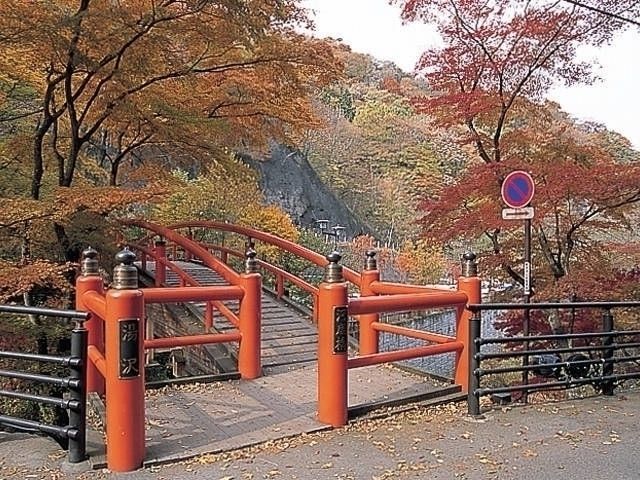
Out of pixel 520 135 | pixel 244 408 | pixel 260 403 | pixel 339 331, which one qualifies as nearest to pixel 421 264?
pixel 520 135

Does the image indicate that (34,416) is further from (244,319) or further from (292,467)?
(292,467)

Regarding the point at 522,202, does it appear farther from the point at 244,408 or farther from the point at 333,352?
the point at 244,408

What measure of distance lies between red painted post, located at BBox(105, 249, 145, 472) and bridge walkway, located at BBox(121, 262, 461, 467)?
141 mm

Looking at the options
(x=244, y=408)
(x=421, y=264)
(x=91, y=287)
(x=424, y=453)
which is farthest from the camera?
(x=421, y=264)

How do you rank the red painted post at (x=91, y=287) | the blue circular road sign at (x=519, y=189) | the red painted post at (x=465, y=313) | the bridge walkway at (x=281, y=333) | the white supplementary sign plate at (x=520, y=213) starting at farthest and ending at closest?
the bridge walkway at (x=281, y=333), the blue circular road sign at (x=519, y=189), the white supplementary sign plate at (x=520, y=213), the red painted post at (x=465, y=313), the red painted post at (x=91, y=287)

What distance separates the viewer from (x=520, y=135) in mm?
8367

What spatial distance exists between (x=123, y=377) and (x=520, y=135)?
6776mm

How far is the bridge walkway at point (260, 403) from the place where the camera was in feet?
12.6

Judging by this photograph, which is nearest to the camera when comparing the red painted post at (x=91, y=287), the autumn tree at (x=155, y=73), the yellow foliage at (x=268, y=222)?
the red painted post at (x=91, y=287)

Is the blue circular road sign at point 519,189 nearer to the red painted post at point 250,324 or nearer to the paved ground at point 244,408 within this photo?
the paved ground at point 244,408

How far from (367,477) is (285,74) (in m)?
5.29

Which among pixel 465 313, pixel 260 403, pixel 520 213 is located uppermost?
pixel 520 213

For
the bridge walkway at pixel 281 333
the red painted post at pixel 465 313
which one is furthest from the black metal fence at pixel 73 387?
the red painted post at pixel 465 313

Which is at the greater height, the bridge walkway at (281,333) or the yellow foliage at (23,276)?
the yellow foliage at (23,276)
